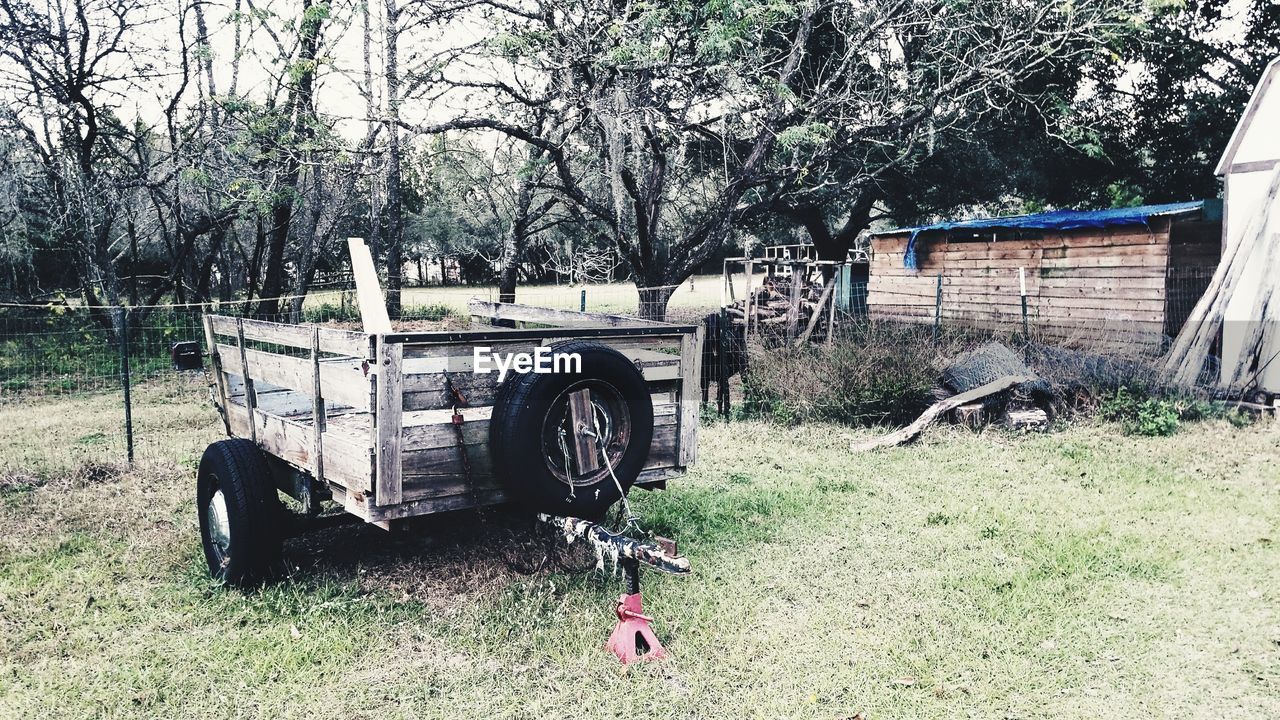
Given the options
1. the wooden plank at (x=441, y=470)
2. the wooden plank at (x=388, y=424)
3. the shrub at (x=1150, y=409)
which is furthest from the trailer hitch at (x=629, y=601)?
the shrub at (x=1150, y=409)

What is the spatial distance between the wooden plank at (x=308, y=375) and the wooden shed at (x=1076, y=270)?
9.92 metres

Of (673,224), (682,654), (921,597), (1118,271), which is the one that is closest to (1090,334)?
(1118,271)

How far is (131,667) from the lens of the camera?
3.69 meters

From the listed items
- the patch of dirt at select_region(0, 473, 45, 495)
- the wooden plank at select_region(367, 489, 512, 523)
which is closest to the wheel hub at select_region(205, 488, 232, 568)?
the wooden plank at select_region(367, 489, 512, 523)

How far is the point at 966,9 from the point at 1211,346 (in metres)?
5.82

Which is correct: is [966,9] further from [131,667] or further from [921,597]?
[131,667]

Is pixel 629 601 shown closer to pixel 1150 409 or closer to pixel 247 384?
pixel 247 384

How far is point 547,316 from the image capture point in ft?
19.3

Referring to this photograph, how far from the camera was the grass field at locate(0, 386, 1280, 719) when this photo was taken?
3.51 meters

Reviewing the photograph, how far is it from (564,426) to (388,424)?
2.85 feet

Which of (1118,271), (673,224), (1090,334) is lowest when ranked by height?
(1090,334)

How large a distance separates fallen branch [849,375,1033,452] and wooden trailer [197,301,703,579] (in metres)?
4.12

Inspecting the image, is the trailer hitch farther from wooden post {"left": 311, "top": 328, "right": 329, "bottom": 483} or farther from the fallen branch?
the fallen branch

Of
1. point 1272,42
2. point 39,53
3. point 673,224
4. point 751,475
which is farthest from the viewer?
point 673,224
